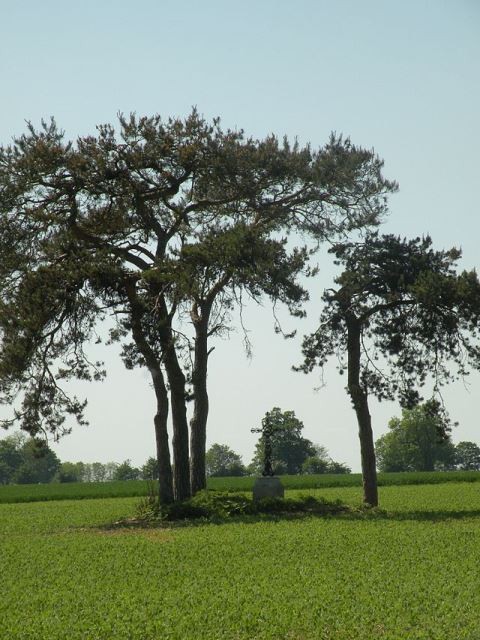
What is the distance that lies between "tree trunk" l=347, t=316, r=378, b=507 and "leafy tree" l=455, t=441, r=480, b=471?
112 metres

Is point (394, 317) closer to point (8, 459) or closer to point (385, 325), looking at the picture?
point (385, 325)

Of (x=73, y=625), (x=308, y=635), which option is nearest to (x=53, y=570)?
(x=73, y=625)

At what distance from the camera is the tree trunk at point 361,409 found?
3319 centimetres

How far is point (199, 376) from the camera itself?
3519 centimetres

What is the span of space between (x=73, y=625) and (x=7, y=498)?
44.2m

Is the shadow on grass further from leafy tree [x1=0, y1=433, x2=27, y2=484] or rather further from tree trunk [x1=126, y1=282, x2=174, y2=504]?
leafy tree [x1=0, y1=433, x2=27, y2=484]

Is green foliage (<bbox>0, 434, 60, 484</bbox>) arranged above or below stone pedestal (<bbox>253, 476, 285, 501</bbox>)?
above

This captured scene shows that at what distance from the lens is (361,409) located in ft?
110

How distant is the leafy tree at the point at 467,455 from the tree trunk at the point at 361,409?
112368mm

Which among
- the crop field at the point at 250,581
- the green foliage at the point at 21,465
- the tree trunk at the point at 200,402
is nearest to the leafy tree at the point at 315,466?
the green foliage at the point at 21,465

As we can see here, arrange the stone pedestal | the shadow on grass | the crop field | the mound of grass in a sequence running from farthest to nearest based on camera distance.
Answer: the stone pedestal < the mound of grass < the shadow on grass < the crop field

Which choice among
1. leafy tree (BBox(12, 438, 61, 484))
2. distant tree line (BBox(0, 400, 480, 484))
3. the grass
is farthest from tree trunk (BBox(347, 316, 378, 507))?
leafy tree (BBox(12, 438, 61, 484))

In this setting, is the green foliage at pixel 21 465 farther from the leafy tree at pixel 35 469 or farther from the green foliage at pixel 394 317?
the green foliage at pixel 394 317

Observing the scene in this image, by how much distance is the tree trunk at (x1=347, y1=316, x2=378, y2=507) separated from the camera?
3319 cm
